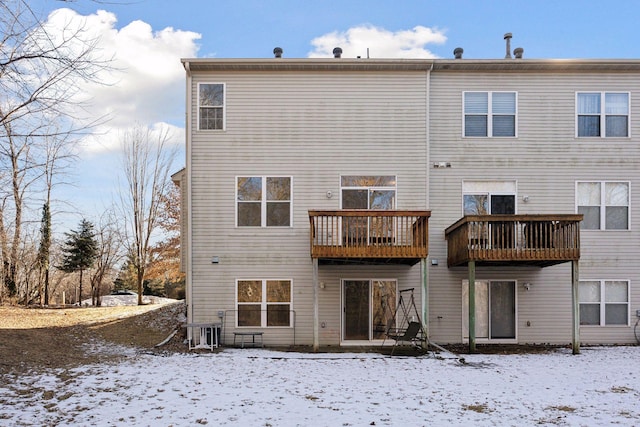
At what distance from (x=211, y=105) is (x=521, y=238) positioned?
854 cm

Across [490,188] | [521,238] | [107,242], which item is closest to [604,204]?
[490,188]

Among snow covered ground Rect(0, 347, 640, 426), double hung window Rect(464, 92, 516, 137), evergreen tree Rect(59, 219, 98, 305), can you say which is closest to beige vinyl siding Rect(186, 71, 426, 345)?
double hung window Rect(464, 92, 516, 137)

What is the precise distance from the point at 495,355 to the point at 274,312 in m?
5.48

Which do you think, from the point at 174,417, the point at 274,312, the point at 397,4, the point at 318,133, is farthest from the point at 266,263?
the point at 397,4

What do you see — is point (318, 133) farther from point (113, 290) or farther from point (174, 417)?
point (113, 290)

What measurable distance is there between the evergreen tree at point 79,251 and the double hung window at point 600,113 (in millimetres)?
22483

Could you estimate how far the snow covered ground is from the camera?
21.4 ft

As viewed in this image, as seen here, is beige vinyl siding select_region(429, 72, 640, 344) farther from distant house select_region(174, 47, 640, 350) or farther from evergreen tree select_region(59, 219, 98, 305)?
evergreen tree select_region(59, 219, 98, 305)


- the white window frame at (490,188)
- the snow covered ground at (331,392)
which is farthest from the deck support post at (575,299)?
the white window frame at (490,188)

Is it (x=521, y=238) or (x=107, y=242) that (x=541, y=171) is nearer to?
(x=521, y=238)

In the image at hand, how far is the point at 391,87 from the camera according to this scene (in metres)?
13.5

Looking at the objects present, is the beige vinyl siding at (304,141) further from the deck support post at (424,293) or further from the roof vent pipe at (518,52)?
the roof vent pipe at (518,52)

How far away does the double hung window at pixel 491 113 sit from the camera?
13656 mm

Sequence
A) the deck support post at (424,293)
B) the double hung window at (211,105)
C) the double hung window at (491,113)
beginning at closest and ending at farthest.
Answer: the deck support post at (424,293) < the double hung window at (211,105) < the double hung window at (491,113)
